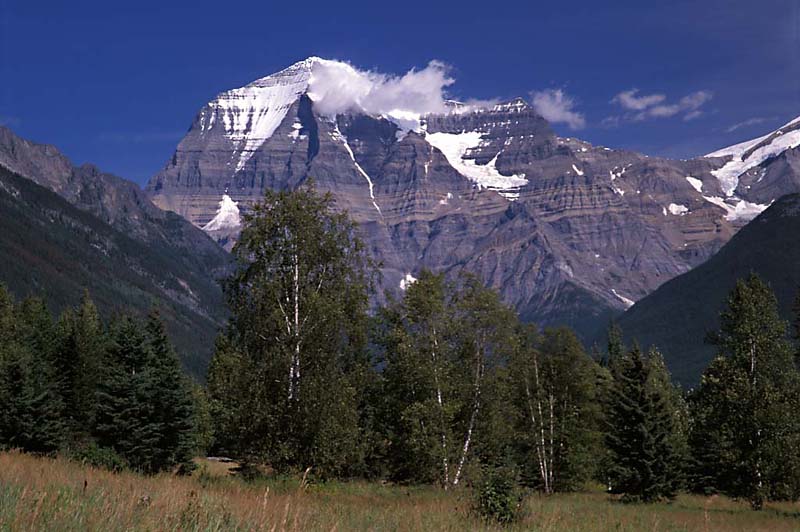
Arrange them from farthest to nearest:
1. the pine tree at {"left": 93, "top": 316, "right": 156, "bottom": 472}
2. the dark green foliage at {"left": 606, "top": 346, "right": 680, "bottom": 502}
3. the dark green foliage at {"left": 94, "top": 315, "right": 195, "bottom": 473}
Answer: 1. the dark green foliage at {"left": 94, "top": 315, "right": 195, "bottom": 473}
2. the pine tree at {"left": 93, "top": 316, "right": 156, "bottom": 472}
3. the dark green foliage at {"left": 606, "top": 346, "right": 680, "bottom": 502}

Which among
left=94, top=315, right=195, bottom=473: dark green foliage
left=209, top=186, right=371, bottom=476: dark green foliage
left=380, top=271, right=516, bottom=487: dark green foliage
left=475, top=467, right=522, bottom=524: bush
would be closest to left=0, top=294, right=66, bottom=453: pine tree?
left=94, top=315, right=195, bottom=473: dark green foliage

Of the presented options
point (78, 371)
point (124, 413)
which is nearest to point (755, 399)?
point (124, 413)

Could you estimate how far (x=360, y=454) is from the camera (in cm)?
2573

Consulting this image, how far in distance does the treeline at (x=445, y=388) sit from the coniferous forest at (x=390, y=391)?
3.8 inches

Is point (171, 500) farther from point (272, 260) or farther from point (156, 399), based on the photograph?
point (156, 399)

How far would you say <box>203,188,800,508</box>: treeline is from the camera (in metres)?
24.1

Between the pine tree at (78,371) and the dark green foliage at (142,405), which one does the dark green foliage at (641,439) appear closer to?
the dark green foliage at (142,405)

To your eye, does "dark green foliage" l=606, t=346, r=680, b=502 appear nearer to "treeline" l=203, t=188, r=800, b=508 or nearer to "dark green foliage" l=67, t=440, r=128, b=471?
"treeline" l=203, t=188, r=800, b=508

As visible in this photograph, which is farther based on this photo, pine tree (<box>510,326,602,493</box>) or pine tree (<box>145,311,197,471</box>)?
pine tree (<box>510,326,602,493</box>)

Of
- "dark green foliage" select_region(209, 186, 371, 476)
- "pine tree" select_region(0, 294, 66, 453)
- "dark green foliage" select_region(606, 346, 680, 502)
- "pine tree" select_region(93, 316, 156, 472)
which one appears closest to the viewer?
"dark green foliage" select_region(209, 186, 371, 476)

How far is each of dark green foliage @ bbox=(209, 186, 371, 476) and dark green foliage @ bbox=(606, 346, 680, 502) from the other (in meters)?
22.9

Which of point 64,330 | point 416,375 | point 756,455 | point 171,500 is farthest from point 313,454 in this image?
point 64,330

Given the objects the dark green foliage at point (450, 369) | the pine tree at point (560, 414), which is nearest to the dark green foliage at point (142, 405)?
the dark green foliage at point (450, 369)

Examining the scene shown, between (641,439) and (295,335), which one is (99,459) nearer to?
(295,335)
